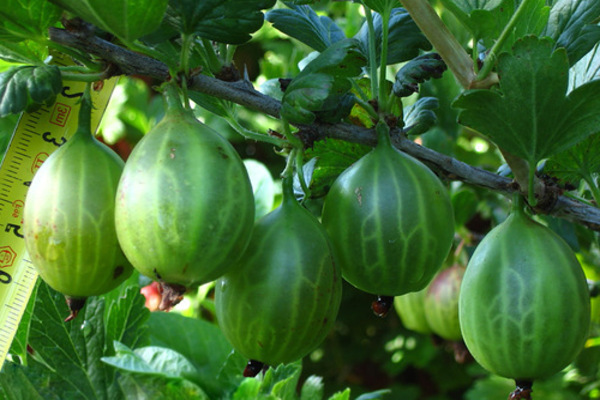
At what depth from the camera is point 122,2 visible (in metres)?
0.60

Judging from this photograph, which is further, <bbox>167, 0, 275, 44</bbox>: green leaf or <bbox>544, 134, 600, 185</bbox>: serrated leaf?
<bbox>544, 134, 600, 185</bbox>: serrated leaf

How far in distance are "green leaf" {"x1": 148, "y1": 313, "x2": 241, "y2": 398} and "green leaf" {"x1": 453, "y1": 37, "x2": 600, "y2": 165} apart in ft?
2.03

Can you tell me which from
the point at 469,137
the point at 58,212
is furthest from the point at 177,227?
the point at 469,137

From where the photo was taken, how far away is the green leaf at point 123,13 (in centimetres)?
60

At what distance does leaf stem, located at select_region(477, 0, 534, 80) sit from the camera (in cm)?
71

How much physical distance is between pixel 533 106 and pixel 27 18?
1.60 feet

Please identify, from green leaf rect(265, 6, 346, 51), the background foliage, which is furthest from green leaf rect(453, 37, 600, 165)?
green leaf rect(265, 6, 346, 51)

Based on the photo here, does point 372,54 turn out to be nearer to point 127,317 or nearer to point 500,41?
point 500,41

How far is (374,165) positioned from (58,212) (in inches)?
11.8

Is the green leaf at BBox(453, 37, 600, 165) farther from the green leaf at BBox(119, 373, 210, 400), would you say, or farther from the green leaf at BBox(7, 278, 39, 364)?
the green leaf at BBox(7, 278, 39, 364)

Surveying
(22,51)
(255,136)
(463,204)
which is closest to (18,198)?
(22,51)

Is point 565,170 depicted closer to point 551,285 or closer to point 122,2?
point 551,285

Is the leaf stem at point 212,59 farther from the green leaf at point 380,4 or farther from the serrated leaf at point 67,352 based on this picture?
the serrated leaf at point 67,352

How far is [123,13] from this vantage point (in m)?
0.61
